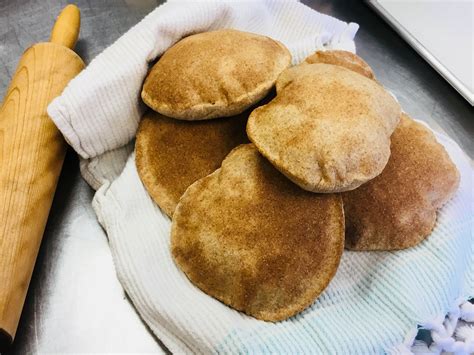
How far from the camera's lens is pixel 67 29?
90 cm

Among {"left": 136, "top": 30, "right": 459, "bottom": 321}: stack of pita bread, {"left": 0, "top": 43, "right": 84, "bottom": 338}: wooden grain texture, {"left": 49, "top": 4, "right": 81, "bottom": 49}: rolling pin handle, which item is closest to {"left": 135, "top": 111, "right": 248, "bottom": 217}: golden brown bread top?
{"left": 136, "top": 30, "right": 459, "bottom": 321}: stack of pita bread

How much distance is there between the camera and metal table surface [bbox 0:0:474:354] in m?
0.65

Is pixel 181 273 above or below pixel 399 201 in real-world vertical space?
below

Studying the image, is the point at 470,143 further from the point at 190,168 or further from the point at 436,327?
the point at 190,168

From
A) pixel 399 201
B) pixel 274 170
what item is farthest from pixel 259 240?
pixel 399 201

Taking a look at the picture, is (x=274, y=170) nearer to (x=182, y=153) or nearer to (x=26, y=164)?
(x=182, y=153)

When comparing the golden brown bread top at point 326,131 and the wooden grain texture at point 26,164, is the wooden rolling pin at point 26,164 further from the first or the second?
the golden brown bread top at point 326,131

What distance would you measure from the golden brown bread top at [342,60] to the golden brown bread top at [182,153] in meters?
0.18

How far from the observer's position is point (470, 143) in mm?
939

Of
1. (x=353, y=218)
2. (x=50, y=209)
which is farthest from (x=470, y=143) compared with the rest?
(x=50, y=209)

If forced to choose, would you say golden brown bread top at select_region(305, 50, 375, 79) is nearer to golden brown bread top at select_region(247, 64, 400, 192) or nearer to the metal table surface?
golden brown bread top at select_region(247, 64, 400, 192)

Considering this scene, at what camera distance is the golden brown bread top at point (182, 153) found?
66cm

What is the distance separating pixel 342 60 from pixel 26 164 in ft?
1.77

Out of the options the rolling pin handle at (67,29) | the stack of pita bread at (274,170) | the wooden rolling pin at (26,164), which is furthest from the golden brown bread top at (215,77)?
the rolling pin handle at (67,29)
